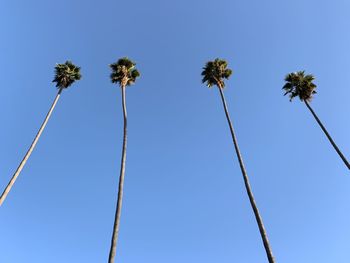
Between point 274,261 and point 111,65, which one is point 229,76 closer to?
point 111,65

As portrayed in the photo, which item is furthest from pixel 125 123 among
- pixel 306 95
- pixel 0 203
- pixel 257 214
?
pixel 306 95

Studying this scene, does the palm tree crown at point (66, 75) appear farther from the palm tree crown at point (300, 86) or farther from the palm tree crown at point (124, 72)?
the palm tree crown at point (300, 86)

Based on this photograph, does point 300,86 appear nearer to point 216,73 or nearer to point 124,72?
point 216,73

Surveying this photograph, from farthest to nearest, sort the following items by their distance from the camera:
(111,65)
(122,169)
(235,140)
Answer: (111,65) → (235,140) → (122,169)

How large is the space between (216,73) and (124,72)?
11.1 m

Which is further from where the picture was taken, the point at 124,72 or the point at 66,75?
the point at 66,75

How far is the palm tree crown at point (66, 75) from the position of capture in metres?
39.8

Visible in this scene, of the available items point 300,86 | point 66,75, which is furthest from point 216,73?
point 66,75

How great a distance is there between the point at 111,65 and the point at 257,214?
24188 mm

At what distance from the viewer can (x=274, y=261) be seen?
794 inches

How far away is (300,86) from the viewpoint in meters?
40.3

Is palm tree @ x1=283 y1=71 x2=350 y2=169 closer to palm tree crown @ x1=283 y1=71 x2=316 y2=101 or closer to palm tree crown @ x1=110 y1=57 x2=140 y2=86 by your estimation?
palm tree crown @ x1=283 y1=71 x2=316 y2=101

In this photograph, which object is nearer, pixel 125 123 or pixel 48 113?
pixel 125 123

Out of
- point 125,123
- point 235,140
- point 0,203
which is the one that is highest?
point 125,123
